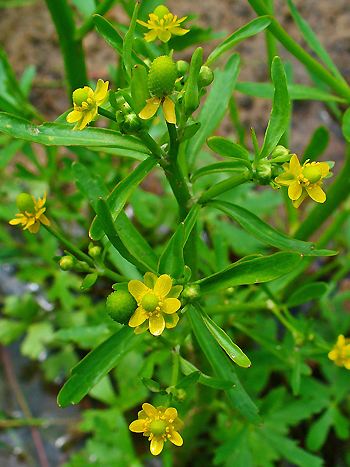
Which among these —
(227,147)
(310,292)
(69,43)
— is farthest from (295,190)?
(69,43)

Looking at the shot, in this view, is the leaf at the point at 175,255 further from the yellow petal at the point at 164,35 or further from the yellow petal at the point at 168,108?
the yellow petal at the point at 164,35

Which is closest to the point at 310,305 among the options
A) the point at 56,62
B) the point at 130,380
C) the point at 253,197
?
the point at 253,197

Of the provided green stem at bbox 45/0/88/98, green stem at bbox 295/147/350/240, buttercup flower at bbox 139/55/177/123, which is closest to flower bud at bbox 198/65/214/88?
buttercup flower at bbox 139/55/177/123

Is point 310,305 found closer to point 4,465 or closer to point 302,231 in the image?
point 302,231

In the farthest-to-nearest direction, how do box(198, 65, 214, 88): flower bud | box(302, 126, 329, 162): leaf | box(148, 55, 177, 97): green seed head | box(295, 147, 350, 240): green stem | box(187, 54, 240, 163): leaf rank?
box(295, 147, 350, 240): green stem < box(302, 126, 329, 162): leaf < box(187, 54, 240, 163): leaf < box(198, 65, 214, 88): flower bud < box(148, 55, 177, 97): green seed head

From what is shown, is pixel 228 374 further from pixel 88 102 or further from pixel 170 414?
pixel 88 102

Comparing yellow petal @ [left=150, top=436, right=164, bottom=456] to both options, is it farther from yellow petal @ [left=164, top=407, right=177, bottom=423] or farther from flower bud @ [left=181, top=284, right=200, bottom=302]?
flower bud @ [left=181, top=284, right=200, bottom=302]

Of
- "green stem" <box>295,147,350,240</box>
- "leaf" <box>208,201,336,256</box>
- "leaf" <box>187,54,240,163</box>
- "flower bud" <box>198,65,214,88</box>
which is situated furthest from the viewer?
"green stem" <box>295,147,350,240</box>
